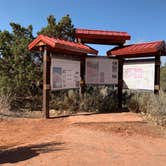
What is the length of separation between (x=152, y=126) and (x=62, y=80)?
11.9 feet

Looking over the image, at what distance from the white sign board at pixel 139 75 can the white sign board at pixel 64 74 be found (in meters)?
2.19

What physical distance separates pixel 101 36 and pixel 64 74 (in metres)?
2.64

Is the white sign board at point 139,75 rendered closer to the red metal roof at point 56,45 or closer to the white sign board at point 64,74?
the red metal roof at point 56,45

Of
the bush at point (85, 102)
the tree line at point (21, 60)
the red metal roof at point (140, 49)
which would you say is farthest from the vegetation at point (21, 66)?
the red metal roof at point (140, 49)

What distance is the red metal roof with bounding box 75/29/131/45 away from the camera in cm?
1109

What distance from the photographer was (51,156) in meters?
4.79

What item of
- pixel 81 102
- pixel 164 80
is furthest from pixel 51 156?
pixel 164 80

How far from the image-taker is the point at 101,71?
11.1 metres

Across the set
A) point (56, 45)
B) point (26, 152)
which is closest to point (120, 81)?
point (56, 45)

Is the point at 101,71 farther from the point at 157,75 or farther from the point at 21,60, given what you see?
the point at 21,60

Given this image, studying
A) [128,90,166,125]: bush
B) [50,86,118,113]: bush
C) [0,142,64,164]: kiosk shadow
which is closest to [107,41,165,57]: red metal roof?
[128,90,166,125]: bush

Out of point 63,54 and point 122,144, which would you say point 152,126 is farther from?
point 63,54

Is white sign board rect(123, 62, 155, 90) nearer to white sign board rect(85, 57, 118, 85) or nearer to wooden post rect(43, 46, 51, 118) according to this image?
white sign board rect(85, 57, 118, 85)

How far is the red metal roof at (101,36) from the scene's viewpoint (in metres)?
11.1
